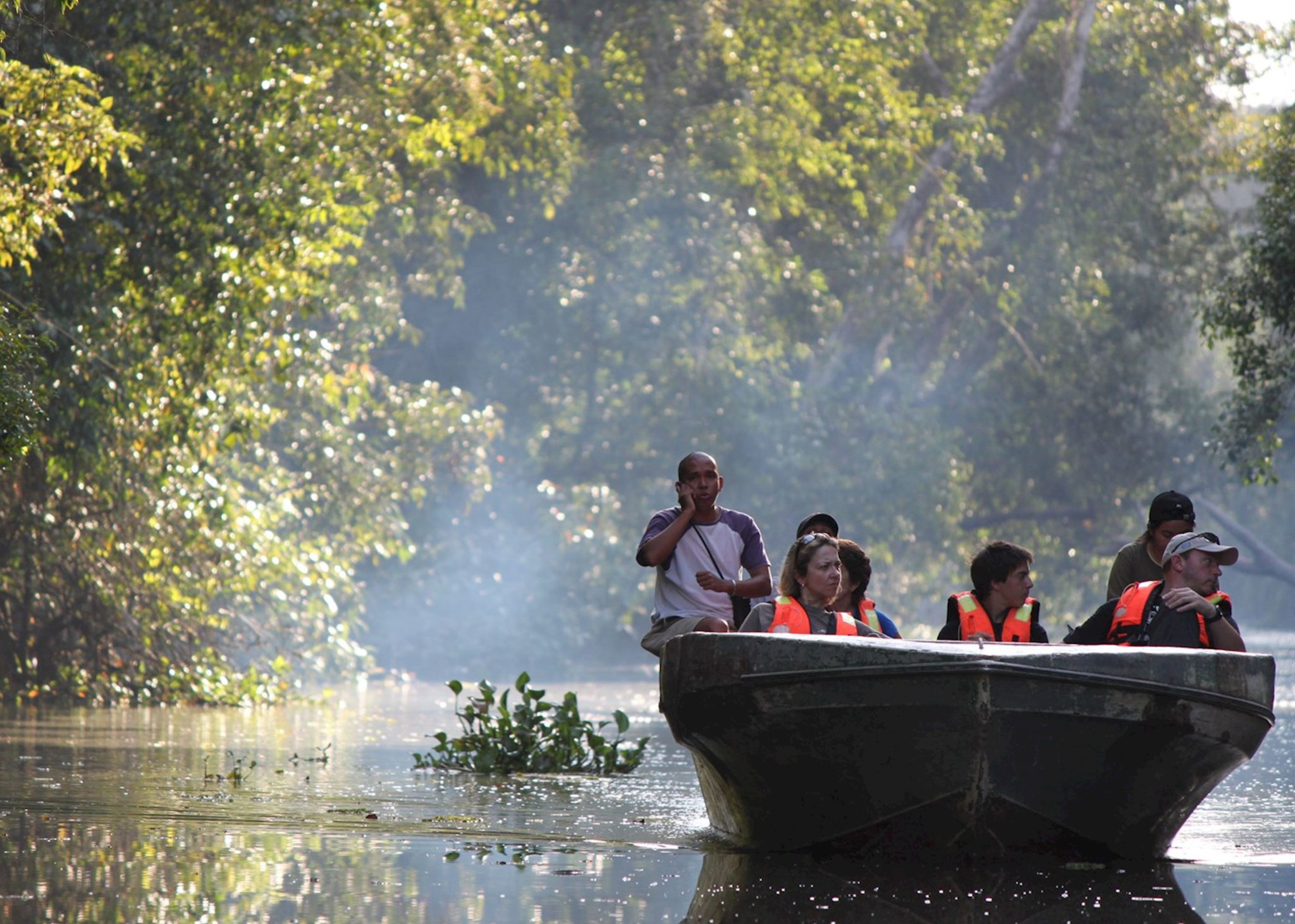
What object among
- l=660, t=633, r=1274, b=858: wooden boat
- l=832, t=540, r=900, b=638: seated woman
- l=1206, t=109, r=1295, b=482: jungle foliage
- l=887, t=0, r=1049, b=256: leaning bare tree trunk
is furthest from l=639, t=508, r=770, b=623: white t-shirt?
l=887, t=0, r=1049, b=256: leaning bare tree trunk

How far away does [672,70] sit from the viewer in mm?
36438

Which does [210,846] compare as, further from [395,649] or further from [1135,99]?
[1135,99]

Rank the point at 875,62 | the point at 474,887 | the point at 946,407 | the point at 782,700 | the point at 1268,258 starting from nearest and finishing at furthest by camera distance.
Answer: the point at 474,887 < the point at 782,700 < the point at 1268,258 < the point at 875,62 < the point at 946,407

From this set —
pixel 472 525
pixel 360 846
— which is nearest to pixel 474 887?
pixel 360 846

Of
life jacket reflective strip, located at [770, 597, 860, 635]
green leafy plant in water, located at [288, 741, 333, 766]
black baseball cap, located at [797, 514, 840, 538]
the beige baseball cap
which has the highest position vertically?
black baseball cap, located at [797, 514, 840, 538]

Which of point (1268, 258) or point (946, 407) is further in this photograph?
point (946, 407)

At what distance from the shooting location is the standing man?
998cm

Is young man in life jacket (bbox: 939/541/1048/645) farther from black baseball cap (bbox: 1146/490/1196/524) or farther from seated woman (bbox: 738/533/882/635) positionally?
black baseball cap (bbox: 1146/490/1196/524)

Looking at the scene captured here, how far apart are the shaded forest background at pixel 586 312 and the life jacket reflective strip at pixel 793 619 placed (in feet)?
26.0

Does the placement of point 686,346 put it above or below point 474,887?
above

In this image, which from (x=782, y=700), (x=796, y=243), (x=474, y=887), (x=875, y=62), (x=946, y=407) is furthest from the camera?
(x=946, y=407)

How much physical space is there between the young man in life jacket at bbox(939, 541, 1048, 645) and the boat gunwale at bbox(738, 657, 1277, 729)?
127 centimetres

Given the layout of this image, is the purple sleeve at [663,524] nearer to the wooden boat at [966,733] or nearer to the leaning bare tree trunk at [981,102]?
the wooden boat at [966,733]

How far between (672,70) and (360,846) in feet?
95.0
